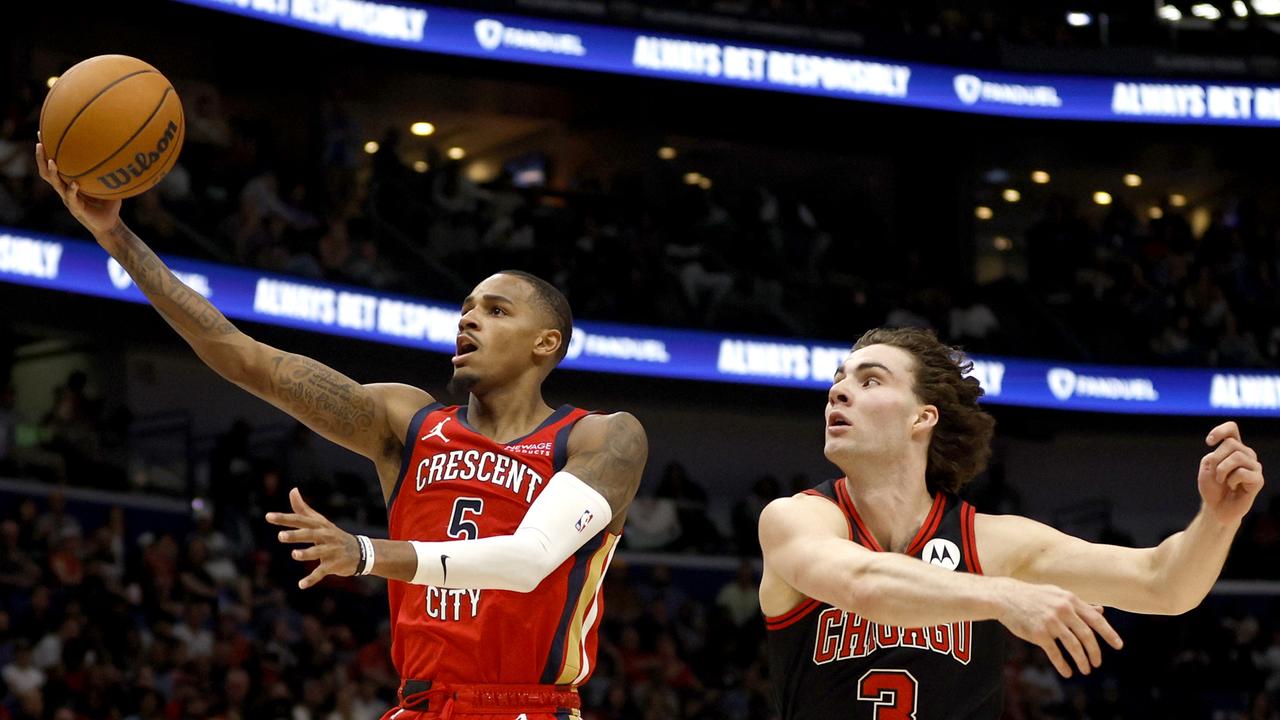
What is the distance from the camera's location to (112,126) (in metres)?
5.03

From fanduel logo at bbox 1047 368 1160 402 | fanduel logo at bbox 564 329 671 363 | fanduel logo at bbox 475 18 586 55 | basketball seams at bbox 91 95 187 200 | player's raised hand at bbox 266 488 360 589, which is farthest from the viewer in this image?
fanduel logo at bbox 1047 368 1160 402

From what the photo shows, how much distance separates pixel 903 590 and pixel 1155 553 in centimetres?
85

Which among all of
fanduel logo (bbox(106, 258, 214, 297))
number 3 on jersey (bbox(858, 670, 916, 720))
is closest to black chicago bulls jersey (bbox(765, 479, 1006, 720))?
number 3 on jersey (bbox(858, 670, 916, 720))

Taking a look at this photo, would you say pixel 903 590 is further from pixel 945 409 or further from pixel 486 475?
pixel 486 475

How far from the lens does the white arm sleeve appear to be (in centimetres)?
446

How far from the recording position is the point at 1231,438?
3.76 m

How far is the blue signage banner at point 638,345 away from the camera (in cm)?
1523

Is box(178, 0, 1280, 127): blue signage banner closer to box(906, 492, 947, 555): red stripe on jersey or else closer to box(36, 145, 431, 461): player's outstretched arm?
box(36, 145, 431, 461): player's outstretched arm

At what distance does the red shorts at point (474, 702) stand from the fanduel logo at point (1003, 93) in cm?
1844

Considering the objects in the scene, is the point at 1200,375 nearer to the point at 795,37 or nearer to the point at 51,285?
the point at 795,37

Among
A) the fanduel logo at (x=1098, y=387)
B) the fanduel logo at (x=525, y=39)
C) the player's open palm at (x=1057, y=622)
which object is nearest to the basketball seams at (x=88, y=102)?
the player's open palm at (x=1057, y=622)

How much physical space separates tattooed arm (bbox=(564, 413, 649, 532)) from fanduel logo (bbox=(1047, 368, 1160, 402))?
16170 millimetres

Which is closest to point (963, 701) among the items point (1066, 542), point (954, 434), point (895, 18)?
point (1066, 542)

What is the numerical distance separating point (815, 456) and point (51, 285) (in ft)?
36.3
